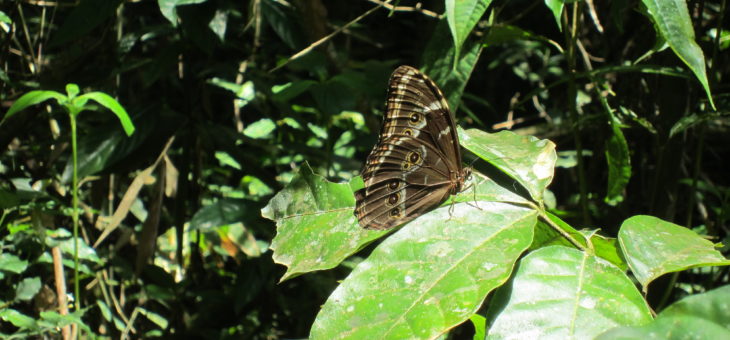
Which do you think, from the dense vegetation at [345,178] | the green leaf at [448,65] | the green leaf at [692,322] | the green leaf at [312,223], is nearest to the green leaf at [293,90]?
the dense vegetation at [345,178]

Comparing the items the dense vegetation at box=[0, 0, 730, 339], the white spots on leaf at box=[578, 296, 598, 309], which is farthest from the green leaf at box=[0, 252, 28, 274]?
the white spots on leaf at box=[578, 296, 598, 309]

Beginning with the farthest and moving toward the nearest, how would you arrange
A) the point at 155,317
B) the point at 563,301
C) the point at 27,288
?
the point at 155,317
the point at 27,288
the point at 563,301

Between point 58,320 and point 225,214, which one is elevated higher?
point 225,214

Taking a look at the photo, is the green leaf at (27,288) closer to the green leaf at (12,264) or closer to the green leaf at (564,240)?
the green leaf at (12,264)

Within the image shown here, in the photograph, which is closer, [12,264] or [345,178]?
[12,264]

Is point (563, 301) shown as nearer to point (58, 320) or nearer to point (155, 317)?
point (58, 320)

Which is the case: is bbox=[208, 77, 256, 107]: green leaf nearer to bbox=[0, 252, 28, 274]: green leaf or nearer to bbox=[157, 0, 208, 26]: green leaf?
bbox=[157, 0, 208, 26]: green leaf

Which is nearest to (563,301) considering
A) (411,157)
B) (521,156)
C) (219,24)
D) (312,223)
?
(521,156)
